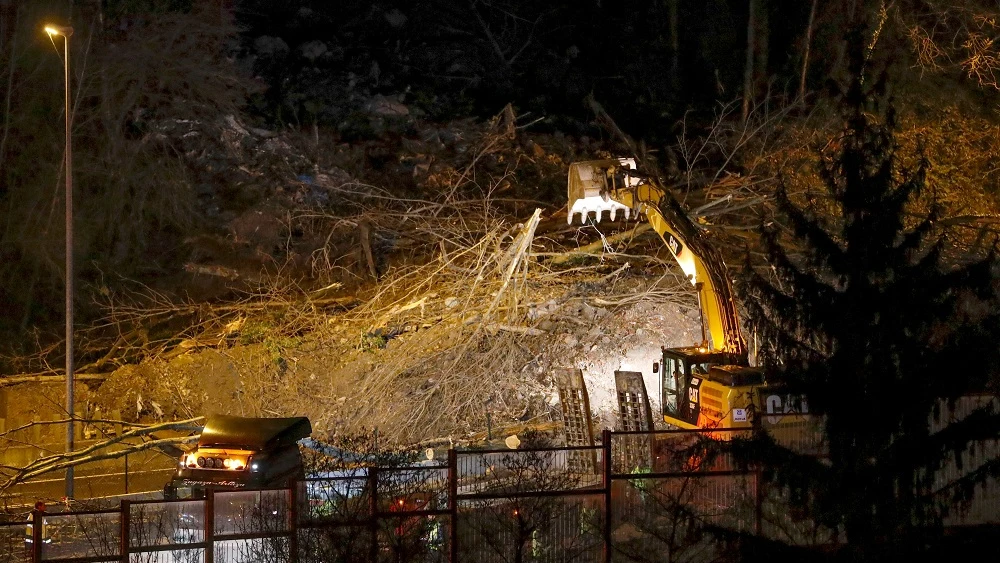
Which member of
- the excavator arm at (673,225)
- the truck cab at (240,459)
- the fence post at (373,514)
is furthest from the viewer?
the excavator arm at (673,225)

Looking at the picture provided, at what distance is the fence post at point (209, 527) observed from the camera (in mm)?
8508

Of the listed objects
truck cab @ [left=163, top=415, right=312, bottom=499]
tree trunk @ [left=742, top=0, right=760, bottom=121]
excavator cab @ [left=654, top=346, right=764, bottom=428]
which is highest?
tree trunk @ [left=742, top=0, right=760, bottom=121]

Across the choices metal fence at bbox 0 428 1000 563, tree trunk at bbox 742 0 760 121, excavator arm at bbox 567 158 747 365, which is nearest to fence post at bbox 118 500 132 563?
metal fence at bbox 0 428 1000 563

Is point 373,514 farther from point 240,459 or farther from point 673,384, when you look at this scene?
point 673,384

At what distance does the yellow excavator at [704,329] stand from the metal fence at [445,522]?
1.92 metres

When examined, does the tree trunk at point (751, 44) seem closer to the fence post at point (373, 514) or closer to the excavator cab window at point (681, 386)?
the excavator cab window at point (681, 386)

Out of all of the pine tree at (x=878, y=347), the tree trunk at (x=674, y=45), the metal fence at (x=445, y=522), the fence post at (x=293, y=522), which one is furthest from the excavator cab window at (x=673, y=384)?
the tree trunk at (x=674, y=45)

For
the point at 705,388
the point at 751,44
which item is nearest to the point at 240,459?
the point at 705,388

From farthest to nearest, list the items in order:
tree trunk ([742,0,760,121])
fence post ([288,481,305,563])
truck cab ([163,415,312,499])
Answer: tree trunk ([742,0,760,121])
truck cab ([163,415,312,499])
fence post ([288,481,305,563])

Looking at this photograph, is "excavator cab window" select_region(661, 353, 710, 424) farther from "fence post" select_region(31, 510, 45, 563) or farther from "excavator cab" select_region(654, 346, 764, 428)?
"fence post" select_region(31, 510, 45, 563)

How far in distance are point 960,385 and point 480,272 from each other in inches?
371

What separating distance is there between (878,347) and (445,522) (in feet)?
13.2

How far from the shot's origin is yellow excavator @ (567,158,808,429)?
1086 cm

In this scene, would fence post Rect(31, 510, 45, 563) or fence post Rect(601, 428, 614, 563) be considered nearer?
fence post Rect(31, 510, 45, 563)
